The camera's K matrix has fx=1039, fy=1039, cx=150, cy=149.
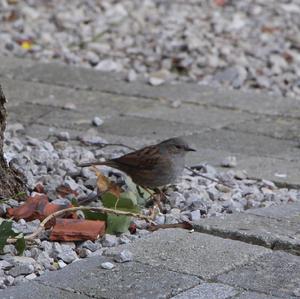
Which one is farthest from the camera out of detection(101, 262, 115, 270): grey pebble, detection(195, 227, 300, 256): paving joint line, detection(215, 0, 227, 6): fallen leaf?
detection(215, 0, 227, 6): fallen leaf

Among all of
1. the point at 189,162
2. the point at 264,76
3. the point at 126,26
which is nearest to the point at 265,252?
the point at 189,162

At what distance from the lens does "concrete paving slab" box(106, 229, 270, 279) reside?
4668mm

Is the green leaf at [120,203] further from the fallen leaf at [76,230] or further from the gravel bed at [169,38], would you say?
the gravel bed at [169,38]

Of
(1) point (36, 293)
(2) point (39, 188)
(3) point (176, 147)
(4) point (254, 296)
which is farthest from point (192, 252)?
(3) point (176, 147)

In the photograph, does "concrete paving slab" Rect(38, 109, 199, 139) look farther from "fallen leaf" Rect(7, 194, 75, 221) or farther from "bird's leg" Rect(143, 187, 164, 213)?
"fallen leaf" Rect(7, 194, 75, 221)

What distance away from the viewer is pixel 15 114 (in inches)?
316

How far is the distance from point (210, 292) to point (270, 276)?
0.36 meters

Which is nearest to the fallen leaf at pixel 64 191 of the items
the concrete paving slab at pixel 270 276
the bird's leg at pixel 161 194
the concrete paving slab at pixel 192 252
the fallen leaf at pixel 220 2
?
the bird's leg at pixel 161 194

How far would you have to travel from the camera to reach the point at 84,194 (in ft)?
19.3

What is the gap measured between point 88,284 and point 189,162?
8.55 feet

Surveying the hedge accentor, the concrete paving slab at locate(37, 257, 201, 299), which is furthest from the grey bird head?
the concrete paving slab at locate(37, 257, 201, 299)

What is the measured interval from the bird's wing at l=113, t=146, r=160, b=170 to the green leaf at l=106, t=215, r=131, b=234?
3.06 feet

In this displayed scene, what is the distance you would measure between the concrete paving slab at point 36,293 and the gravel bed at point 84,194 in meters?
0.13

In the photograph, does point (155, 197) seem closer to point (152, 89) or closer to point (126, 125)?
point (126, 125)
